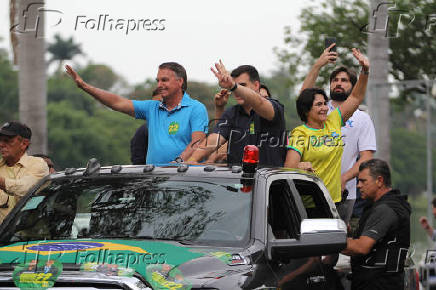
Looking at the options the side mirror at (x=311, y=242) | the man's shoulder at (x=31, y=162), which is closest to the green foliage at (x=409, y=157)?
the man's shoulder at (x=31, y=162)

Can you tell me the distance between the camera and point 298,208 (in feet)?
19.5

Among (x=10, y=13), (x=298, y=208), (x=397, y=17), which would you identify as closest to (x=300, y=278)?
(x=298, y=208)

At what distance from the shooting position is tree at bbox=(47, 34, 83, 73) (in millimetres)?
105188

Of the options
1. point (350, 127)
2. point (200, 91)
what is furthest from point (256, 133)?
point (200, 91)

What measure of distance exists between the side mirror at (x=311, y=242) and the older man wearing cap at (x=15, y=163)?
2257 millimetres

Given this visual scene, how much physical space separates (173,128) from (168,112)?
7.0 inches

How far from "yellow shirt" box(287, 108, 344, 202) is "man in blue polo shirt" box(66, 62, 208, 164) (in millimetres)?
807

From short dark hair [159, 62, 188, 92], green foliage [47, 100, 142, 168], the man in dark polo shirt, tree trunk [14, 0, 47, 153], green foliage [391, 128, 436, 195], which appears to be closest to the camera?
the man in dark polo shirt

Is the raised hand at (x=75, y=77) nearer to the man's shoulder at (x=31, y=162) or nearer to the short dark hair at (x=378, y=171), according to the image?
the man's shoulder at (x=31, y=162)

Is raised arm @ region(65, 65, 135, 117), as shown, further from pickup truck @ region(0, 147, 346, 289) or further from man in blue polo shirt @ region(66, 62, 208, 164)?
pickup truck @ region(0, 147, 346, 289)

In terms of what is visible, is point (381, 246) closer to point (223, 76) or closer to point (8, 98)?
point (223, 76)

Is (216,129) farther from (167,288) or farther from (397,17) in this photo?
(397,17)

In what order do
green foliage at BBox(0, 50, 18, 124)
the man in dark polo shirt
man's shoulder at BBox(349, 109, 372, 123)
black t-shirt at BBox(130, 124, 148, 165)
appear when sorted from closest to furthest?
the man in dark polo shirt
man's shoulder at BBox(349, 109, 372, 123)
black t-shirt at BBox(130, 124, 148, 165)
green foliage at BBox(0, 50, 18, 124)

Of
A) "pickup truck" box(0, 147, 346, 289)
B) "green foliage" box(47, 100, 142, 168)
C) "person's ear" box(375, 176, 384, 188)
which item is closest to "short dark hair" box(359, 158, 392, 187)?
"person's ear" box(375, 176, 384, 188)
